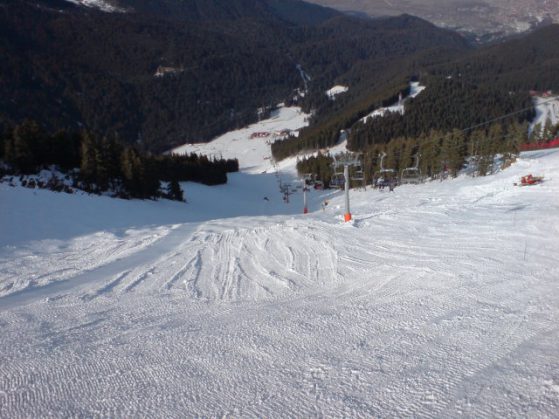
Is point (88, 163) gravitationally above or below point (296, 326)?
above

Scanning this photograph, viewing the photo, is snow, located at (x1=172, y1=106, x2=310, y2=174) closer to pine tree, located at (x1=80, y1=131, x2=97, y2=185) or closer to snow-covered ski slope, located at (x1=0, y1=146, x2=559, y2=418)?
pine tree, located at (x1=80, y1=131, x2=97, y2=185)

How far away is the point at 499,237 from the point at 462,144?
1405 inches

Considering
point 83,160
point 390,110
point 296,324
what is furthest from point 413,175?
point 390,110

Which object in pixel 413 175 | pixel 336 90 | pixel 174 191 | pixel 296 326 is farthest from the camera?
pixel 336 90

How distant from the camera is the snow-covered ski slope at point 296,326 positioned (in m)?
3.05

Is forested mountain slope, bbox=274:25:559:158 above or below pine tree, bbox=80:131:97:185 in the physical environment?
above

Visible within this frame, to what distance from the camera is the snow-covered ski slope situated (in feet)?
10.0

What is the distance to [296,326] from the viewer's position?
14.3ft

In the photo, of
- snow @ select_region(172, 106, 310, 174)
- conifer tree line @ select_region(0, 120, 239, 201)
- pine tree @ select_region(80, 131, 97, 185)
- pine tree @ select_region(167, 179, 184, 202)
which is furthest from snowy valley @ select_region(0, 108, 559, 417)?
snow @ select_region(172, 106, 310, 174)

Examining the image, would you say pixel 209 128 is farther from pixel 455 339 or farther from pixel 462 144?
pixel 455 339

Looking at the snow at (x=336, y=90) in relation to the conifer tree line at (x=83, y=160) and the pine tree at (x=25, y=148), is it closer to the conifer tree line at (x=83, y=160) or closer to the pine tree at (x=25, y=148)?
Answer: the conifer tree line at (x=83, y=160)

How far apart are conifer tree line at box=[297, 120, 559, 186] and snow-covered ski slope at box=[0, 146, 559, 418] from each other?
2583 cm

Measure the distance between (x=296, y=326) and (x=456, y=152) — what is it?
4011 centimetres

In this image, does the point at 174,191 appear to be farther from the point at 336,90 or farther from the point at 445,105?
the point at 336,90
